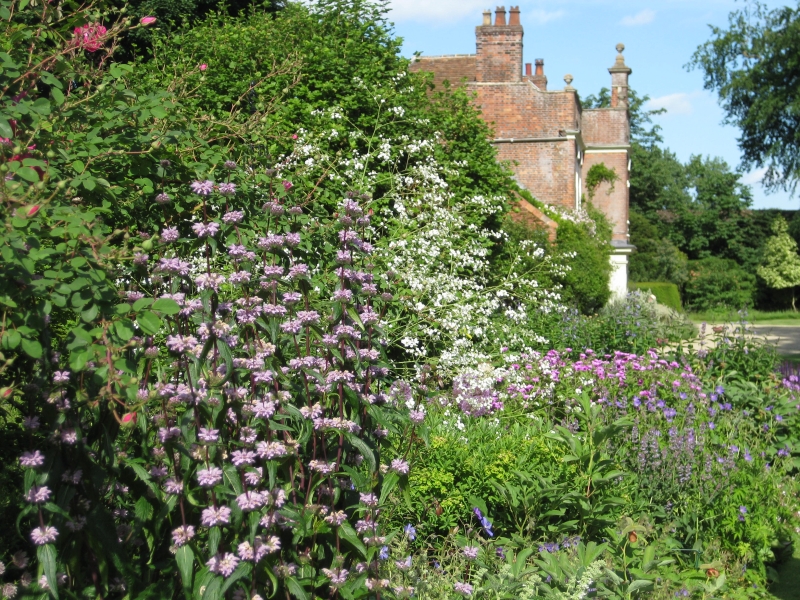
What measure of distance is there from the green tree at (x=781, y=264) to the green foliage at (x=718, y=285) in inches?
43.2

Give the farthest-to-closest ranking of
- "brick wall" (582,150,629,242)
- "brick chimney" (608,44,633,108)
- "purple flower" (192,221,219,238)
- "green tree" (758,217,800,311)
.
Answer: "green tree" (758,217,800,311) → "brick chimney" (608,44,633,108) → "brick wall" (582,150,629,242) → "purple flower" (192,221,219,238)

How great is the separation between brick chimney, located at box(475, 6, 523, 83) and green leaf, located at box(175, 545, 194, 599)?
24.2 metres

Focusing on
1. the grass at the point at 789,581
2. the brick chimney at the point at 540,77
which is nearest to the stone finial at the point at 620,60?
the brick chimney at the point at 540,77

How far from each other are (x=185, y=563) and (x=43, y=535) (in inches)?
16.4

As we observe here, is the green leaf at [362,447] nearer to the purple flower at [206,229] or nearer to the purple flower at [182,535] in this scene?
the purple flower at [182,535]

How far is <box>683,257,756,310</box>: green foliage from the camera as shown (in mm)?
42125

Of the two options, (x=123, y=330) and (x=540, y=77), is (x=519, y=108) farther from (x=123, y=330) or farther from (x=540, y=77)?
(x=123, y=330)

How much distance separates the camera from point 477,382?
627 centimetres

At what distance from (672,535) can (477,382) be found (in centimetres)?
184

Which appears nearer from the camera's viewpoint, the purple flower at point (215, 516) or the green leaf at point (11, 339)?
the green leaf at point (11, 339)

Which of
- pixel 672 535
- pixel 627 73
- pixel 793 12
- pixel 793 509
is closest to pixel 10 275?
pixel 672 535

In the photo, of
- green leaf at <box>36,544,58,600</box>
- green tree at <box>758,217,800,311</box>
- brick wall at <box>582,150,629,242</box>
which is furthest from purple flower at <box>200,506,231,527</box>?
green tree at <box>758,217,800,311</box>

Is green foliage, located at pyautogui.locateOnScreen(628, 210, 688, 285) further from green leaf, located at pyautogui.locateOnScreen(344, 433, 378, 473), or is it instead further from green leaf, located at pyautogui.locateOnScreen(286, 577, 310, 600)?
green leaf, located at pyautogui.locateOnScreen(286, 577, 310, 600)

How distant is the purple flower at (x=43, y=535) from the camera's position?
2.28 meters
